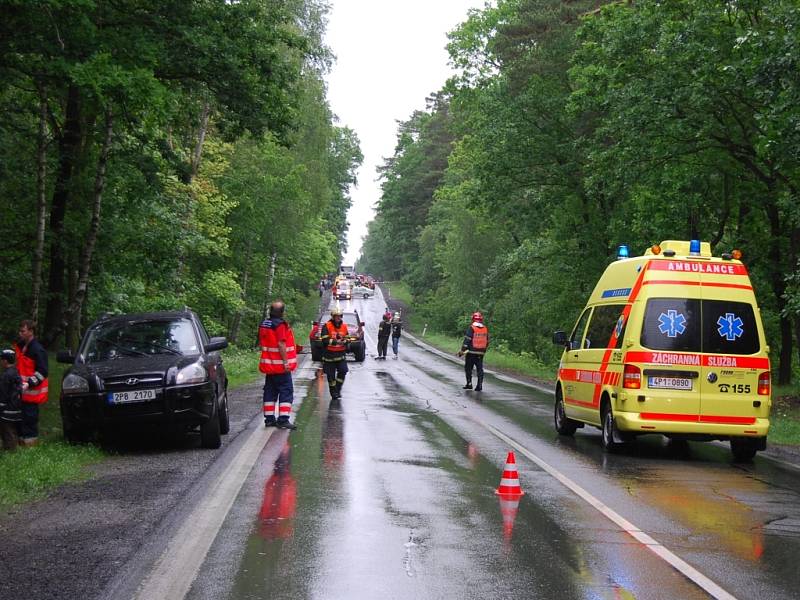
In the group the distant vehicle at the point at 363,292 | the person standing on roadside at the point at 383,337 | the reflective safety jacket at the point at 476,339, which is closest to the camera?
the reflective safety jacket at the point at 476,339

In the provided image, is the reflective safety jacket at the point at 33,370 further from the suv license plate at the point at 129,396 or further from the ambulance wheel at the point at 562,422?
the ambulance wheel at the point at 562,422

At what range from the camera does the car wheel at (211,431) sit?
1172 cm

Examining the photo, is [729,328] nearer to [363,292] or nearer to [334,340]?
[334,340]

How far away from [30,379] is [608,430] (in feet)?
24.2

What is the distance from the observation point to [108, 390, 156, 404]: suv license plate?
11414mm

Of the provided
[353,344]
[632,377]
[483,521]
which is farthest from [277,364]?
[353,344]

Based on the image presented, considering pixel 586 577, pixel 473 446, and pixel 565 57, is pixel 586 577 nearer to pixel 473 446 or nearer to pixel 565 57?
pixel 473 446

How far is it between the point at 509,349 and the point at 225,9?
39.2 m

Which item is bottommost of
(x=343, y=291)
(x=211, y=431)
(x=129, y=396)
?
(x=211, y=431)

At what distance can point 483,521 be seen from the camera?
780cm

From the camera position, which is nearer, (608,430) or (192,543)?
(192,543)

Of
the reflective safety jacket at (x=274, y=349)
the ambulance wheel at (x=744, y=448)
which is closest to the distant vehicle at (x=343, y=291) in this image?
the reflective safety jacket at (x=274, y=349)

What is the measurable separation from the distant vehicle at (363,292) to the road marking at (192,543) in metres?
89.4

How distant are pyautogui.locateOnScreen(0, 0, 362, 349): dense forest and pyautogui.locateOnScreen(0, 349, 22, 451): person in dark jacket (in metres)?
3.94
